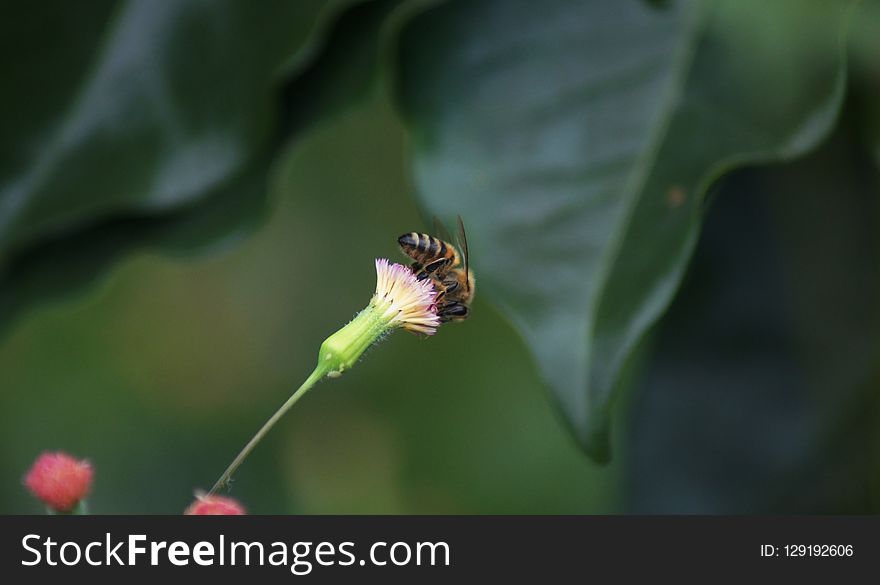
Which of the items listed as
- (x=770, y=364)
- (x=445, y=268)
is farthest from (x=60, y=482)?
(x=770, y=364)

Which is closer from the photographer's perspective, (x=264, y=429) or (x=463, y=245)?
(x=264, y=429)

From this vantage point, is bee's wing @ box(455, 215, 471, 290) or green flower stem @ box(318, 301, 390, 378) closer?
green flower stem @ box(318, 301, 390, 378)

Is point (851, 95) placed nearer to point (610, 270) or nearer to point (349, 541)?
point (610, 270)

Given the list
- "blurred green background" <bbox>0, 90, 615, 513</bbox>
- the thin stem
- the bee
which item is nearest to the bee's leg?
the bee

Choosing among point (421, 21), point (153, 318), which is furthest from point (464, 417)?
point (421, 21)

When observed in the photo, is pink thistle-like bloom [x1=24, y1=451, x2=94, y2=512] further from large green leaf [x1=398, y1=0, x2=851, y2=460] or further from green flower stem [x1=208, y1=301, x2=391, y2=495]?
large green leaf [x1=398, y1=0, x2=851, y2=460]

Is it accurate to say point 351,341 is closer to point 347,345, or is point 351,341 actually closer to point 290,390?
point 347,345

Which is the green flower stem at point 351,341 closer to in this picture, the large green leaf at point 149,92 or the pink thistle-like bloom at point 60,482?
the pink thistle-like bloom at point 60,482
